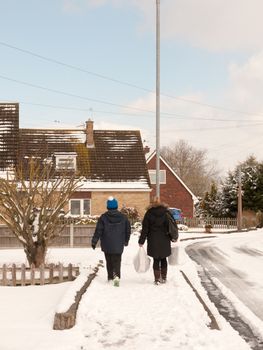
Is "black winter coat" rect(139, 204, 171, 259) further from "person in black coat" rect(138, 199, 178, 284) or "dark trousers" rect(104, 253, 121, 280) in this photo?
"dark trousers" rect(104, 253, 121, 280)

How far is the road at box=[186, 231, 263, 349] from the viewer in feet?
29.4

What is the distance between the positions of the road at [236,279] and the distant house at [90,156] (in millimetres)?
13752

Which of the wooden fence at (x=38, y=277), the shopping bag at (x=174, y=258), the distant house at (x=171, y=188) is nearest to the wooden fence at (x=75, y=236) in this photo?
the wooden fence at (x=38, y=277)

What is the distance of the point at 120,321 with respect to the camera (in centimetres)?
765

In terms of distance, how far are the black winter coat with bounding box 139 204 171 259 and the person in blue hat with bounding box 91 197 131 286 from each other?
1.35ft

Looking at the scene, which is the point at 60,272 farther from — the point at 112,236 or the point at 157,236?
the point at 157,236

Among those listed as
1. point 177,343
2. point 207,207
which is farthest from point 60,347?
point 207,207

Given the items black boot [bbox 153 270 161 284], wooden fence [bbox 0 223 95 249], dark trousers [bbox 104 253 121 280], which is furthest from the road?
wooden fence [bbox 0 223 95 249]

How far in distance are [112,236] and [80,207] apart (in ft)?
89.9

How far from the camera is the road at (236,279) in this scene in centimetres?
895

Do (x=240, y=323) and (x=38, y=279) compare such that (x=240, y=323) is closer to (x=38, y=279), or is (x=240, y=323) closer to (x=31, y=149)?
(x=38, y=279)

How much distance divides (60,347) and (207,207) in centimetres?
5898

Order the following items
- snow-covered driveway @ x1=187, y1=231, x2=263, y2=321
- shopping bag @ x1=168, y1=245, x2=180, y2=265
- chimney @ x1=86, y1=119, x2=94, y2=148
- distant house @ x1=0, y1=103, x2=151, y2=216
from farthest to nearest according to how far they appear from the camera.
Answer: chimney @ x1=86, y1=119, x2=94, y2=148
distant house @ x1=0, y1=103, x2=151, y2=216
shopping bag @ x1=168, y1=245, x2=180, y2=265
snow-covered driveway @ x1=187, y1=231, x2=263, y2=321

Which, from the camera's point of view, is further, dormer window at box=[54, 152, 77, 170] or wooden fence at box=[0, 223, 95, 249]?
dormer window at box=[54, 152, 77, 170]
